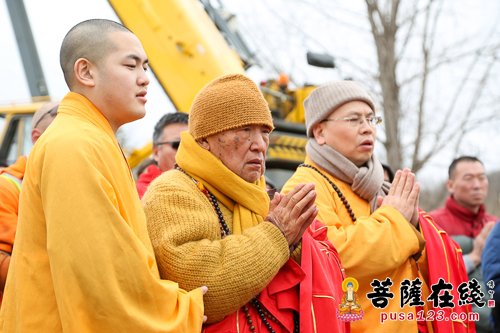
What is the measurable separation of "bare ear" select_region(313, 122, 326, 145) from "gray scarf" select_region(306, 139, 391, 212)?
0.04 metres

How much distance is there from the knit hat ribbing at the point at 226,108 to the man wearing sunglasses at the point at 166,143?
1815 mm

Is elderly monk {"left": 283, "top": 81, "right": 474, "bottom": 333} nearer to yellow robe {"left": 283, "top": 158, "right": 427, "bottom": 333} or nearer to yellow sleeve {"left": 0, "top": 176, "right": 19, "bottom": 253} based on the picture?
yellow robe {"left": 283, "top": 158, "right": 427, "bottom": 333}

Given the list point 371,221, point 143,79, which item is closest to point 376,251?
point 371,221

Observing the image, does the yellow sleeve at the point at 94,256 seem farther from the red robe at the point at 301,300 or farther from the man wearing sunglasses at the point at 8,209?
the man wearing sunglasses at the point at 8,209

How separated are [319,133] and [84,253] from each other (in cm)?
187

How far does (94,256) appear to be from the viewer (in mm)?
2012

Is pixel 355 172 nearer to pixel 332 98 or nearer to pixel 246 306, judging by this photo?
pixel 332 98

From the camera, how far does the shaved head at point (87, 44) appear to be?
2393 mm

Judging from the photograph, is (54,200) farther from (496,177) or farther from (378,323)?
(496,177)

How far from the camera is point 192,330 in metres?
2.18

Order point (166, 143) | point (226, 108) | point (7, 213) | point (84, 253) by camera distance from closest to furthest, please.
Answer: point (84, 253) → point (226, 108) → point (7, 213) → point (166, 143)

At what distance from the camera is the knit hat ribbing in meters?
2.65

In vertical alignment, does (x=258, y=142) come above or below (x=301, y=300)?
above

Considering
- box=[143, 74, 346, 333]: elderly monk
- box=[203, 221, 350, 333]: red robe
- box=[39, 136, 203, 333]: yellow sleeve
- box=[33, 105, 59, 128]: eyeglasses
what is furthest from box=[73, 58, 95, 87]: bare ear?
box=[33, 105, 59, 128]: eyeglasses
